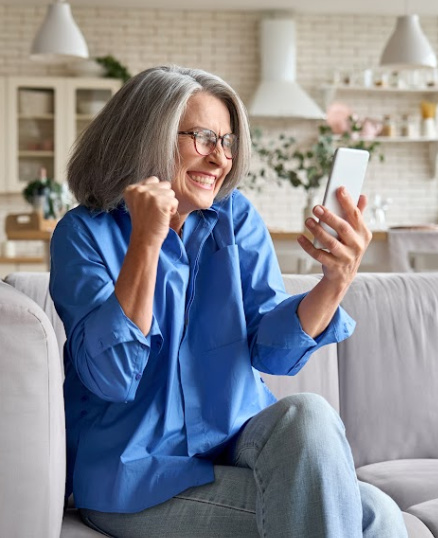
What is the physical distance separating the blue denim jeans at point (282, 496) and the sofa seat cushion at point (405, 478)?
1.52 feet

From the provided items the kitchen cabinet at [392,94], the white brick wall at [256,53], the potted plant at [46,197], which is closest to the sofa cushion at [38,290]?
the potted plant at [46,197]

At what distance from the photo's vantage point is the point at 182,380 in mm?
1711

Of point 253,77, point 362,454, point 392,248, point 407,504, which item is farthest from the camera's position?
point 253,77

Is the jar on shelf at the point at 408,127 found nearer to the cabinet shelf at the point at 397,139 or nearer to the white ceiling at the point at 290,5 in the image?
the cabinet shelf at the point at 397,139

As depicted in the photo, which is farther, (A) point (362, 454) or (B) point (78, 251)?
(A) point (362, 454)

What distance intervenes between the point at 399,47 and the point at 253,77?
2632mm

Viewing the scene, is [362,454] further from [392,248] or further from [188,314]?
[392,248]

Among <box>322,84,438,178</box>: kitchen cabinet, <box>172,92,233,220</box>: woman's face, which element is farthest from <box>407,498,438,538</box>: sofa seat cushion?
<box>322,84,438,178</box>: kitchen cabinet

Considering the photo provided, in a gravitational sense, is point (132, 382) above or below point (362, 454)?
above

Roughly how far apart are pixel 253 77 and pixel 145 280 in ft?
24.6

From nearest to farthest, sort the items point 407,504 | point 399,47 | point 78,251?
point 78,251 < point 407,504 < point 399,47

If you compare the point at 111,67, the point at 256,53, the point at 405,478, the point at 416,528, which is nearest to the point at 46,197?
the point at 111,67

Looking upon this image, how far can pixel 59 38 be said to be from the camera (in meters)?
5.97

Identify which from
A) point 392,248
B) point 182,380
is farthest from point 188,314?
point 392,248
